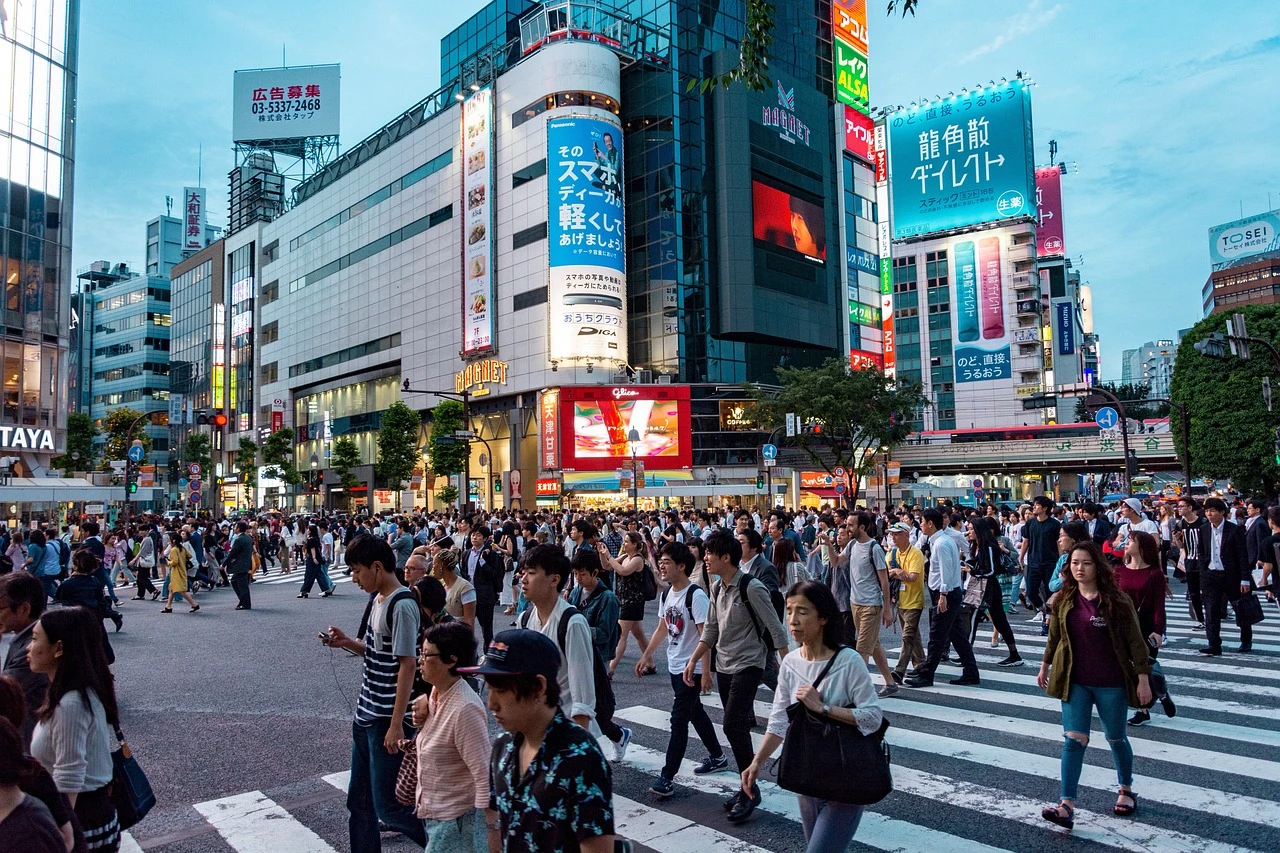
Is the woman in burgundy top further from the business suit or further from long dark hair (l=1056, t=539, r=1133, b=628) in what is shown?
the business suit

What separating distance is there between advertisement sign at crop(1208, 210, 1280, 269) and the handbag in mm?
130278

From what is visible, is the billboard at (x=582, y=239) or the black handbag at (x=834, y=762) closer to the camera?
the black handbag at (x=834, y=762)

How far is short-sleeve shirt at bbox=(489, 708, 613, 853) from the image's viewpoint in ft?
7.96

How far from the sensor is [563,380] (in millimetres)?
50781

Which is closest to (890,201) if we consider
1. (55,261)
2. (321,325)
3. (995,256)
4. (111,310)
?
(995,256)

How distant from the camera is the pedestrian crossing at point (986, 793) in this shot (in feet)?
16.7

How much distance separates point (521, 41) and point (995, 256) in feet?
177

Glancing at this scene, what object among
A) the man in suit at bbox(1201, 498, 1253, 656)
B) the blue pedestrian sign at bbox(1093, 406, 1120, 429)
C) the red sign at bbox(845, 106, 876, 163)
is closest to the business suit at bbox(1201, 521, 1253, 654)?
the man in suit at bbox(1201, 498, 1253, 656)

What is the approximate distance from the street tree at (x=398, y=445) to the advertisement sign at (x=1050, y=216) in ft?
271

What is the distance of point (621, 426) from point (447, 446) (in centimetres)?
1026

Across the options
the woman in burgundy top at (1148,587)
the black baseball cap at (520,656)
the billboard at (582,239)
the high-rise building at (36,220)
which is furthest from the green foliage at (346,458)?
the black baseball cap at (520,656)

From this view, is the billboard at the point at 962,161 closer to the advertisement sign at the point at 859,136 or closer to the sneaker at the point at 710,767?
the advertisement sign at the point at 859,136

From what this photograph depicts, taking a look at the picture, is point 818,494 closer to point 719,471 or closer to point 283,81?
point 719,471

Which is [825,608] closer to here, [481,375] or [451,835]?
[451,835]
